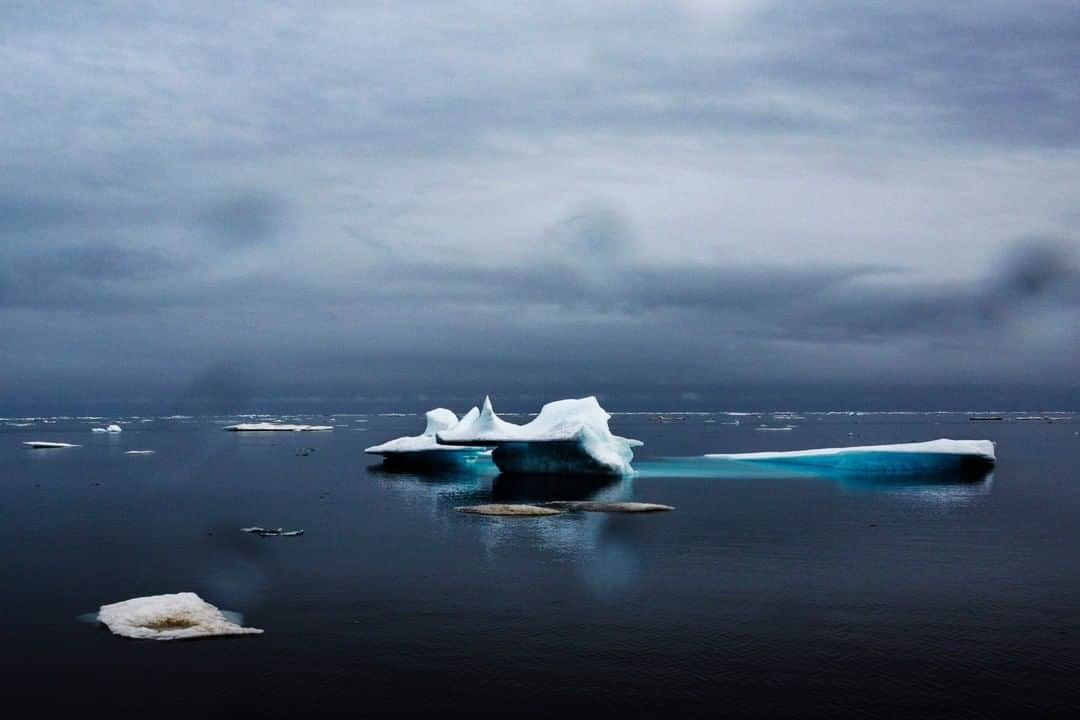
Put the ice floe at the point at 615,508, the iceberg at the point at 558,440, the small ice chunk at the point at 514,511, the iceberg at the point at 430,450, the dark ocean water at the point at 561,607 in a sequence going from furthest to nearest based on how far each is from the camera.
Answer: the iceberg at the point at 430,450 → the iceberg at the point at 558,440 → the ice floe at the point at 615,508 → the small ice chunk at the point at 514,511 → the dark ocean water at the point at 561,607

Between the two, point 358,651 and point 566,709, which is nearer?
point 566,709

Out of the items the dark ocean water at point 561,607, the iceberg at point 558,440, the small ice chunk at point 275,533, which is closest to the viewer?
the dark ocean water at point 561,607

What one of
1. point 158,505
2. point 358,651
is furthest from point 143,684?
point 158,505

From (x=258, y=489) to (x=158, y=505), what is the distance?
8.61 meters

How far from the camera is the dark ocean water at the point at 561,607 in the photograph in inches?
609

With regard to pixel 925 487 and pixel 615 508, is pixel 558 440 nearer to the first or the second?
pixel 615 508

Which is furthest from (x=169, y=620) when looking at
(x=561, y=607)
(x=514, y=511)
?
(x=514, y=511)

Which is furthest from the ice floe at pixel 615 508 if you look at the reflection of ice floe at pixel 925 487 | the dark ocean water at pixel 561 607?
the reflection of ice floe at pixel 925 487

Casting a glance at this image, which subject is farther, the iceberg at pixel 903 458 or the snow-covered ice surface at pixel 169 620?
the iceberg at pixel 903 458

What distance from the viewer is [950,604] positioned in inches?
854

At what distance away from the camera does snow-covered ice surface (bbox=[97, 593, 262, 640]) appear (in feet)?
60.7

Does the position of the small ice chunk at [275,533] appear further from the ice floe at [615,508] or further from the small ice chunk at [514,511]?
the ice floe at [615,508]

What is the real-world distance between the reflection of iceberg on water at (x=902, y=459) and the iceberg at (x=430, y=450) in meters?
22.4

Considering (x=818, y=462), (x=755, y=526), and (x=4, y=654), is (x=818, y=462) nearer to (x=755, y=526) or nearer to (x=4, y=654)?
(x=755, y=526)
